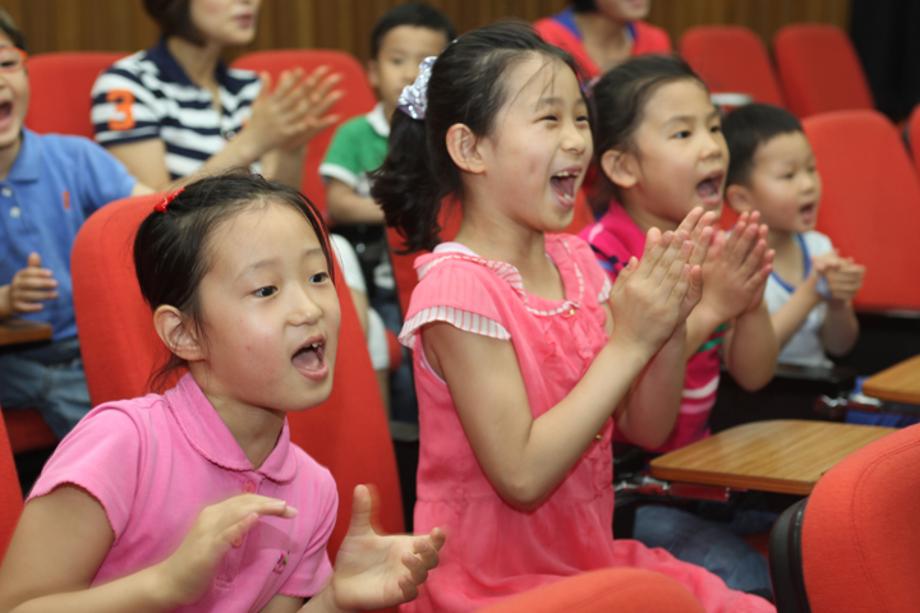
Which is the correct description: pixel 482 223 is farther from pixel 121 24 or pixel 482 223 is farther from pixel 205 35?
pixel 121 24

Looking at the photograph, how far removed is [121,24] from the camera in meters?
3.98

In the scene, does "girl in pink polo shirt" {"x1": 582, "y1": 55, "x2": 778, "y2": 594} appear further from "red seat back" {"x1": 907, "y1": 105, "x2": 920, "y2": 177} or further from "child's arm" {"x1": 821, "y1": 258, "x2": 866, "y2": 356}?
"red seat back" {"x1": 907, "y1": 105, "x2": 920, "y2": 177}

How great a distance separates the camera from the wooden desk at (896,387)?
76.1 inches

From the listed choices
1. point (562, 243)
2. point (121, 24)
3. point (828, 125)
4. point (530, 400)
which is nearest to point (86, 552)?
point (530, 400)

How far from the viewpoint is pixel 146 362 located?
4.96ft

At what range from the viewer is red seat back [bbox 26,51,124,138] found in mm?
2787

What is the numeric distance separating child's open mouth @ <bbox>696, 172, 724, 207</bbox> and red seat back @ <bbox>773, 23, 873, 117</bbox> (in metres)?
3.16

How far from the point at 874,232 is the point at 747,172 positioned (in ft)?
1.85

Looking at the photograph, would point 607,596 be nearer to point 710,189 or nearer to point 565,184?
point 565,184

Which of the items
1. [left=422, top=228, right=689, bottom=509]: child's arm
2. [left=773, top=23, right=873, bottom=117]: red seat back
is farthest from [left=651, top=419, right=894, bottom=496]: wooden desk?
[left=773, top=23, right=873, bottom=117]: red seat back

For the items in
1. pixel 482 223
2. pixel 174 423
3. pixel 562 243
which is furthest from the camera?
pixel 562 243

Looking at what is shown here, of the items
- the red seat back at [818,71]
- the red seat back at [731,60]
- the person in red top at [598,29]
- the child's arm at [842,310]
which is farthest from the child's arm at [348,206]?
the red seat back at [818,71]

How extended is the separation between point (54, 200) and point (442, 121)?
0.96 m

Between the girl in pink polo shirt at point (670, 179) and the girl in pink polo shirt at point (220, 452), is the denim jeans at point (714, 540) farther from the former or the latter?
the girl in pink polo shirt at point (220, 452)
